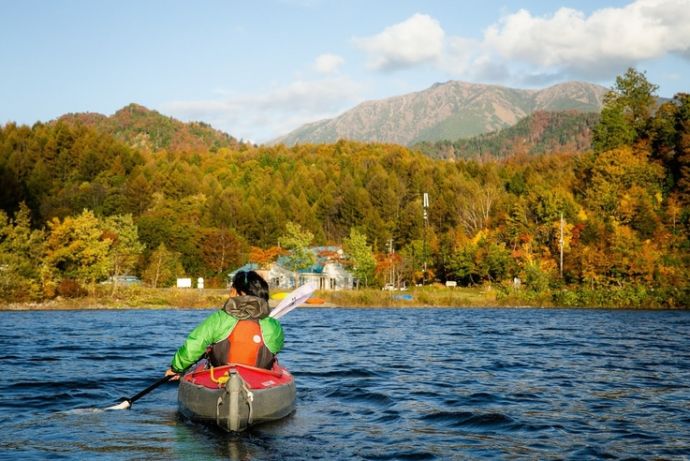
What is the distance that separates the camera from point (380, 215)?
121m

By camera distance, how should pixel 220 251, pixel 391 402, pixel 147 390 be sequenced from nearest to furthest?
pixel 147 390 → pixel 391 402 → pixel 220 251

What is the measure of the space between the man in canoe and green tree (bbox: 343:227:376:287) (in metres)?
71.3

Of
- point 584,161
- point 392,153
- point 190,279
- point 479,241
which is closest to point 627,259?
point 479,241

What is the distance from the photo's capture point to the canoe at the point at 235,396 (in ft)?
32.3

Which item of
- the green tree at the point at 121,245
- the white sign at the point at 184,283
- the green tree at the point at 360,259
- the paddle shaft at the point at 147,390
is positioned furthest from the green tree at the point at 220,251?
the paddle shaft at the point at 147,390

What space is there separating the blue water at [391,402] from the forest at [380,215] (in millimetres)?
35599

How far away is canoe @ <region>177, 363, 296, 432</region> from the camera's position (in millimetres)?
9852

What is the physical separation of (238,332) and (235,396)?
132 cm

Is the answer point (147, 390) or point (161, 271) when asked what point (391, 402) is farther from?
point (161, 271)

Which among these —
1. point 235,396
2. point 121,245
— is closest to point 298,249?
point 121,245

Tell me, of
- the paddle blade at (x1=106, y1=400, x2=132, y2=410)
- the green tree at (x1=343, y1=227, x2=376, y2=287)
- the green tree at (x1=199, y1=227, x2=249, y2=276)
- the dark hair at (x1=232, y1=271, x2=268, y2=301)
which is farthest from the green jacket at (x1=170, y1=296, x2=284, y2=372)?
the green tree at (x1=199, y1=227, x2=249, y2=276)

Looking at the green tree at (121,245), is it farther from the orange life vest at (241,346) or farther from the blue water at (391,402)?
the orange life vest at (241,346)

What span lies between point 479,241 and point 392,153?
218ft

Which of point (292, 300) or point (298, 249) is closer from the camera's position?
point (292, 300)
